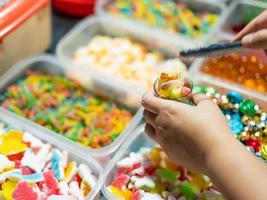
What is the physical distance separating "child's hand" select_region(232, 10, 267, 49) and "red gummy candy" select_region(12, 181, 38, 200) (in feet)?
1.34

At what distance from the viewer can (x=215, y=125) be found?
2.00 ft

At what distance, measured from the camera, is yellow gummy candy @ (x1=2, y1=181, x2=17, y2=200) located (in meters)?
0.72

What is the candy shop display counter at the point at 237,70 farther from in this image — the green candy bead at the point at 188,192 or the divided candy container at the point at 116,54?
the green candy bead at the point at 188,192

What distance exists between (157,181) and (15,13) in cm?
46

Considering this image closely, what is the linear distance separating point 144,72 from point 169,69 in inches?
2.3

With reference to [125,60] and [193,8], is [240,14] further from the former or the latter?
[125,60]

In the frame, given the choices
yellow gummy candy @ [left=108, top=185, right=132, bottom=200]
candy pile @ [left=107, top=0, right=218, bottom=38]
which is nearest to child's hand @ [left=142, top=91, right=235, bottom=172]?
yellow gummy candy @ [left=108, top=185, right=132, bottom=200]

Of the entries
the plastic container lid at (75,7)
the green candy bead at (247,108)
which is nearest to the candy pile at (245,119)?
→ the green candy bead at (247,108)

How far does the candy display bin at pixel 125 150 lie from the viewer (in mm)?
752

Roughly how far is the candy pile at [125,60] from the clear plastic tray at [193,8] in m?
0.05

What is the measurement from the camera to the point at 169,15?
46.2 inches

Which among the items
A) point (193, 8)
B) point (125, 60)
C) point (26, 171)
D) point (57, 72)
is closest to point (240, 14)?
point (193, 8)

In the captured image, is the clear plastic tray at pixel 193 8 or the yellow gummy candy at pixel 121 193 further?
the clear plastic tray at pixel 193 8

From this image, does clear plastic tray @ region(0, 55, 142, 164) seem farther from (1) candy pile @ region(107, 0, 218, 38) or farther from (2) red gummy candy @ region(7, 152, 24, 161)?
(1) candy pile @ region(107, 0, 218, 38)
